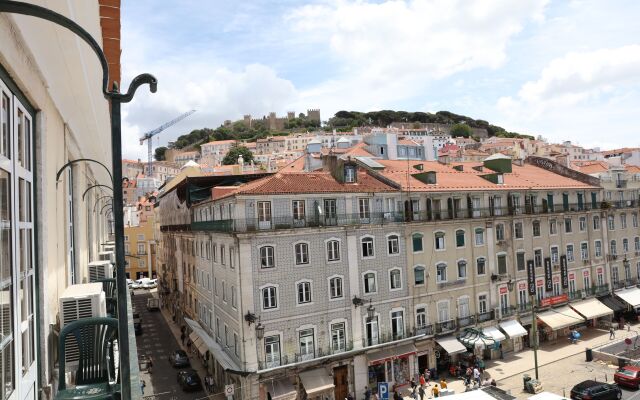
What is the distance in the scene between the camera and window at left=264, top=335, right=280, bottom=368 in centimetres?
2422

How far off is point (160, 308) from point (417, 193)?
118 ft

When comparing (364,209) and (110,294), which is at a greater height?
(364,209)

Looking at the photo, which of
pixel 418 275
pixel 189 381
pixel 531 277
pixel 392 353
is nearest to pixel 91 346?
pixel 392 353

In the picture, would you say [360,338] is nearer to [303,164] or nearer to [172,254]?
[303,164]

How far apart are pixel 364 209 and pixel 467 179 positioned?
432 inches

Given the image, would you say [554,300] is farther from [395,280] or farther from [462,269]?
[395,280]

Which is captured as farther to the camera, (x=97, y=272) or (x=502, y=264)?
(x=502, y=264)

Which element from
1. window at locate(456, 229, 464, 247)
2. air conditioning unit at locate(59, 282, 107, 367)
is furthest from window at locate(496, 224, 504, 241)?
air conditioning unit at locate(59, 282, 107, 367)

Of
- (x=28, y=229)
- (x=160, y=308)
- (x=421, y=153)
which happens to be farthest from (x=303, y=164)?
(x=28, y=229)

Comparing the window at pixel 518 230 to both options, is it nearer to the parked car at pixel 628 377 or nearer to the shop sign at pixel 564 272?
the shop sign at pixel 564 272

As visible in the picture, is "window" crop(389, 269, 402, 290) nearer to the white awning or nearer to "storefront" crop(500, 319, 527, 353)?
the white awning

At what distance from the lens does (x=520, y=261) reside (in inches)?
1364

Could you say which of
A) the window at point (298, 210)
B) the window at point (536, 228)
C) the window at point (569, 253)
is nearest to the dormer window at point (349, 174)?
the window at point (298, 210)

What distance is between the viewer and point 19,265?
4859mm
